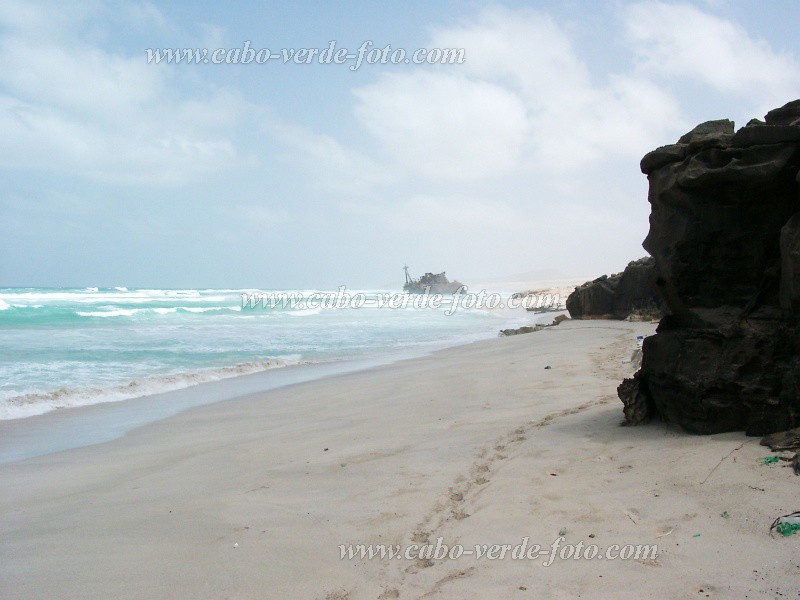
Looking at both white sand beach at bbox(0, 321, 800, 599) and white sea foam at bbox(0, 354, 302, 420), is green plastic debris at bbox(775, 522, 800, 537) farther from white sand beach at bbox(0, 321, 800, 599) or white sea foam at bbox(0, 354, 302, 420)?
white sea foam at bbox(0, 354, 302, 420)

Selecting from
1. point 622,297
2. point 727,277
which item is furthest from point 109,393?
point 622,297

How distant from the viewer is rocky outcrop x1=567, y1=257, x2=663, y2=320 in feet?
62.8

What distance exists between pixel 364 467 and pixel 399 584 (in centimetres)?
193

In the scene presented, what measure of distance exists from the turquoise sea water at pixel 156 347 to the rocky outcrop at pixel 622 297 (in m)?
3.73

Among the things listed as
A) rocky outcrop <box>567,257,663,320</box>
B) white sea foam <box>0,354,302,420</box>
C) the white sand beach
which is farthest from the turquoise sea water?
the white sand beach

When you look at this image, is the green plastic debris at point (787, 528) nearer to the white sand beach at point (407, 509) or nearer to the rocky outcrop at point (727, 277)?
the white sand beach at point (407, 509)

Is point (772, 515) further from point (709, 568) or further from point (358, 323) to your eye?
point (358, 323)

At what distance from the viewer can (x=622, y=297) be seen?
20500 millimetres

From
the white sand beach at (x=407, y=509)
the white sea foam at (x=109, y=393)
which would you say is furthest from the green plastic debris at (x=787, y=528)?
the white sea foam at (x=109, y=393)

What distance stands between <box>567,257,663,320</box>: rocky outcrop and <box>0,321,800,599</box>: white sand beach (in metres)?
13.9

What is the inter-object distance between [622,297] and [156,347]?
53.3 ft

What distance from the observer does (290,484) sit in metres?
4.48

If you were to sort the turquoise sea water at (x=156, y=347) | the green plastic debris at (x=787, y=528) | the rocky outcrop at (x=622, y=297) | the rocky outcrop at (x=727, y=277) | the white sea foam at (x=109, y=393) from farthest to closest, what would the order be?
the rocky outcrop at (x=622, y=297) < the turquoise sea water at (x=156, y=347) < the white sea foam at (x=109, y=393) < the rocky outcrop at (x=727, y=277) < the green plastic debris at (x=787, y=528)

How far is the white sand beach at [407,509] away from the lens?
109 inches
